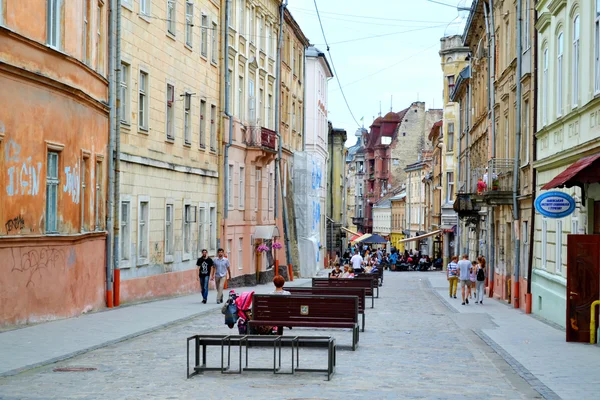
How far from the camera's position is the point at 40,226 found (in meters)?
21.2

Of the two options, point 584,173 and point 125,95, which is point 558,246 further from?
point 125,95

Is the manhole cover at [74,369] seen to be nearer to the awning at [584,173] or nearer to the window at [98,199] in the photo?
the awning at [584,173]

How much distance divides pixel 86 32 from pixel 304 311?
10805 mm

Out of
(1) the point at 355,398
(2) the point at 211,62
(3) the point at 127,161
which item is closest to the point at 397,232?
(2) the point at 211,62

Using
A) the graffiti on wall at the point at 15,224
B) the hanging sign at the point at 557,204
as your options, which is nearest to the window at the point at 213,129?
the graffiti on wall at the point at 15,224

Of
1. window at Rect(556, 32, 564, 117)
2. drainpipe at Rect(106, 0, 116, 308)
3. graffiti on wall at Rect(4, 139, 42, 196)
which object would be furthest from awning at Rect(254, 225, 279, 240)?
graffiti on wall at Rect(4, 139, 42, 196)

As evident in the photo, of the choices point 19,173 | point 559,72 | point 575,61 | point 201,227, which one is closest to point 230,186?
point 201,227

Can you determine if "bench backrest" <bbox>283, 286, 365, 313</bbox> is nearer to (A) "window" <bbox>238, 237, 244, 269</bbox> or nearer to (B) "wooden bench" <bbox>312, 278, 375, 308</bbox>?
(B) "wooden bench" <bbox>312, 278, 375, 308</bbox>

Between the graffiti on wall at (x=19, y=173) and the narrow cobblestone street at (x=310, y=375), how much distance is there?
346cm

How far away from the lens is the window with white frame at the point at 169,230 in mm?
33688

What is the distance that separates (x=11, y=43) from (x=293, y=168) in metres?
40.6

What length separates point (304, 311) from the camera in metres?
17.5

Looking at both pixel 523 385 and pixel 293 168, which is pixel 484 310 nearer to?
pixel 523 385

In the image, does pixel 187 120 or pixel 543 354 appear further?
pixel 187 120
